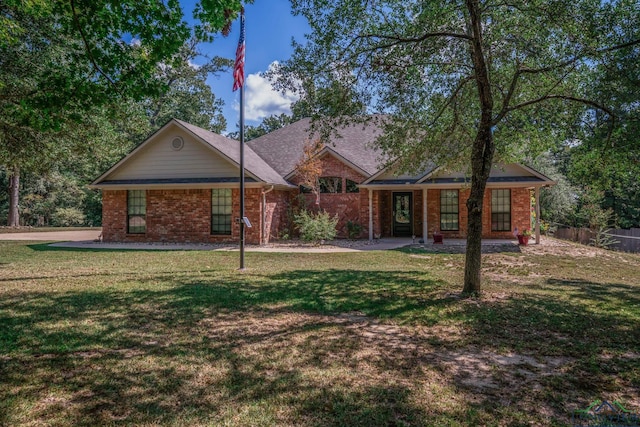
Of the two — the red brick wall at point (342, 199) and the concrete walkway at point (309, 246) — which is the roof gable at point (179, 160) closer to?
the red brick wall at point (342, 199)

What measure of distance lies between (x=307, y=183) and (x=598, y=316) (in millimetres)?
13526

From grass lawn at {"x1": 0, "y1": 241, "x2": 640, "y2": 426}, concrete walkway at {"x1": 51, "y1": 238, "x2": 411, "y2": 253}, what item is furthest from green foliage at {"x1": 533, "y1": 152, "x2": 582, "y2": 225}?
grass lawn at {"x1": 0, "y1": 241, "x2": 640, "y2": 426}

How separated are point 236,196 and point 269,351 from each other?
520 inches

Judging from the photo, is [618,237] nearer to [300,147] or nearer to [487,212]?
[487,212]

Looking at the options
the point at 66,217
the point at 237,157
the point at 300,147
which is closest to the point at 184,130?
the point at 237,157

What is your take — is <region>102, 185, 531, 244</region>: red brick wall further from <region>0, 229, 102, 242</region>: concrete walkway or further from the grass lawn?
the grass lawn

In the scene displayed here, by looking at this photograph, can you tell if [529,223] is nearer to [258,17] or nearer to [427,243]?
[427,243]

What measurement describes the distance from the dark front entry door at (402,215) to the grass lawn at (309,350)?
10217 mm

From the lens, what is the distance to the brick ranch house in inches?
665

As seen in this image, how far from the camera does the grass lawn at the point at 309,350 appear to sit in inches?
124

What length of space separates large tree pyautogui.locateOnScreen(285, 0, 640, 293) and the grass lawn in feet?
6.57

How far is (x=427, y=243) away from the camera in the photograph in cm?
1669

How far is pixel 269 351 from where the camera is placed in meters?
4.44

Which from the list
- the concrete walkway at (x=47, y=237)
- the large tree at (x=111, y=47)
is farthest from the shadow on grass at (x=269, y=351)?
the concrete walkway at (x=47, y=237)
